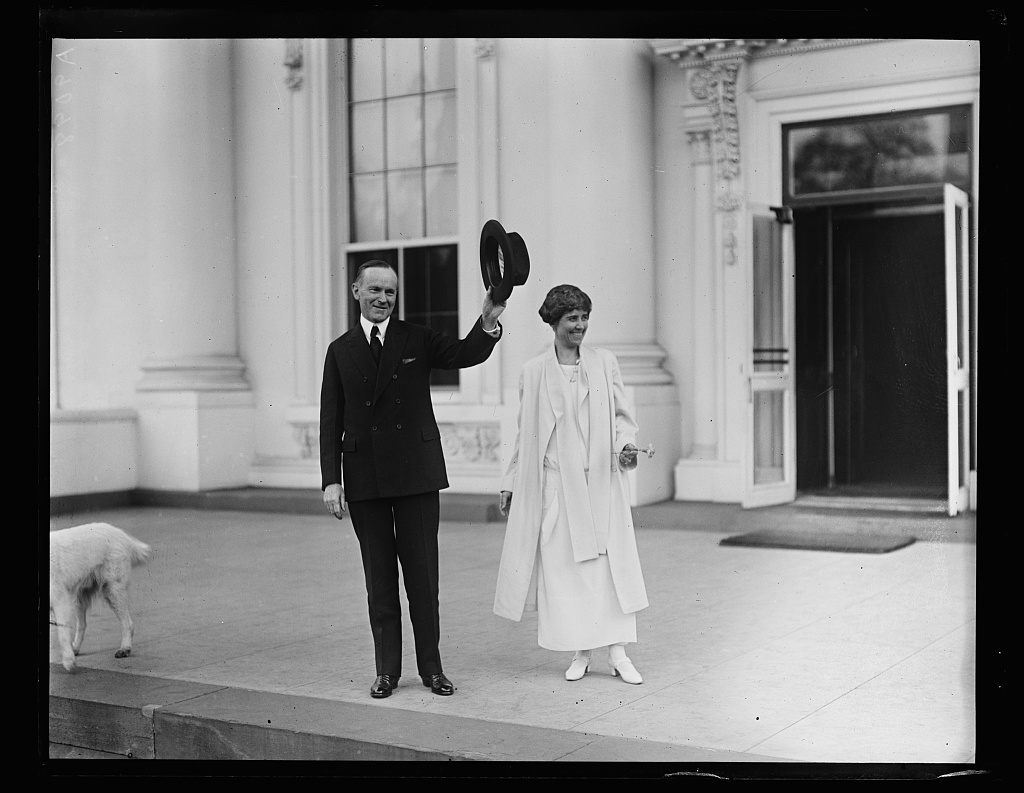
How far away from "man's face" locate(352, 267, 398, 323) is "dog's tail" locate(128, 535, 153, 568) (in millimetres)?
1580

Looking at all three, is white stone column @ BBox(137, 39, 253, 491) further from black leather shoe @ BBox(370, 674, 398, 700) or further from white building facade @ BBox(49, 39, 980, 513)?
black leather shoe @ BBox(370, 674, 398, 700)

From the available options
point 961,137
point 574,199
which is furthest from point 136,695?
point 961,137

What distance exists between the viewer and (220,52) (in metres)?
7.07

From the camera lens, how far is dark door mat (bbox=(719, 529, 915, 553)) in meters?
7.14

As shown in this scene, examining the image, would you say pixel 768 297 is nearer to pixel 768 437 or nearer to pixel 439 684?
pixel 768 437

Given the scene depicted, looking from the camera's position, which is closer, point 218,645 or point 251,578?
point 218,645

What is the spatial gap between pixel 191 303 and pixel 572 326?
208 inches

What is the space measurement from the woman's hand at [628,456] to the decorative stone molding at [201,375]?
485cm

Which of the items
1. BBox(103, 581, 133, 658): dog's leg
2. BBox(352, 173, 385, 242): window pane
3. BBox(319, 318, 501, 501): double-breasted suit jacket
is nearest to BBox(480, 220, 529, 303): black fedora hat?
BBox(319, 318, 501, 501): double-breasted suit jacket
